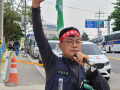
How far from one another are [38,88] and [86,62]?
19.6 feet

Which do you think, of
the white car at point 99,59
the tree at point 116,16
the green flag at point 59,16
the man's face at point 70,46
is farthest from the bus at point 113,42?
the man's face at point 70,46

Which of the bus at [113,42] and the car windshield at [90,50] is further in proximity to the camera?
the bus at [113,42]

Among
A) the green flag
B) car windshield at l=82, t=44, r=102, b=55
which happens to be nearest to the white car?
car windshield at l=82, t=44, r=102, b=55

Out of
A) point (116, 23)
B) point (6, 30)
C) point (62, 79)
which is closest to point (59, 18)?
point (62, 79)

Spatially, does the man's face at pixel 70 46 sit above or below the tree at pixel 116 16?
below

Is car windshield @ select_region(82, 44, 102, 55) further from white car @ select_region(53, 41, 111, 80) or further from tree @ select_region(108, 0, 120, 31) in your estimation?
tree @ select_region(108, 0, 120, 31)

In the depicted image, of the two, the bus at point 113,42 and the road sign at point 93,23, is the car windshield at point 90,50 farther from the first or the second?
the road sign at point 93,23

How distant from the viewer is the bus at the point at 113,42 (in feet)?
131

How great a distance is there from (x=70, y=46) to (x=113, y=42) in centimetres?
4041

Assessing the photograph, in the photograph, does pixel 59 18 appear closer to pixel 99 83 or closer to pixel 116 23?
pixel 99 83

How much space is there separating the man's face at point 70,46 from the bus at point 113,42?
1502 inches

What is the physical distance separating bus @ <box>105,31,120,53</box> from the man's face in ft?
125

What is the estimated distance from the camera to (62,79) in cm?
220

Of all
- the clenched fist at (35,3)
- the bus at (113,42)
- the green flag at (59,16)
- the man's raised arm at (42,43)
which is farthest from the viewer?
the bus at (113,42)
